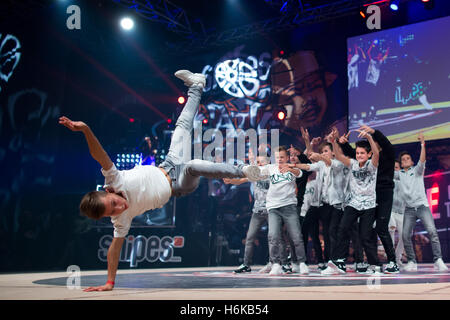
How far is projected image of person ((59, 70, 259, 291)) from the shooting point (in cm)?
283

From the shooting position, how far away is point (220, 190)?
33.1ft

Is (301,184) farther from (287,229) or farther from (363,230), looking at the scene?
(363,230)

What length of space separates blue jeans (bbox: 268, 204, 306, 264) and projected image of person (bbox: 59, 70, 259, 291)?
185 cm

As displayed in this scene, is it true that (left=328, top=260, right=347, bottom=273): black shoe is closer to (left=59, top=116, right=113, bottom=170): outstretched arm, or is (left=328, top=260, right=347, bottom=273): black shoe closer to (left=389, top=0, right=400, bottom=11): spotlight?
(left=59, top=116, right=113, bottom=170): outstretched arm

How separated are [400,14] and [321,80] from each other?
6.40 ft

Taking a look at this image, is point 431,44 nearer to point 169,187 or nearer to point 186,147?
point 186,147

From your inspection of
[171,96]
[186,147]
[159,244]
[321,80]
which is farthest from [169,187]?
[171,96]

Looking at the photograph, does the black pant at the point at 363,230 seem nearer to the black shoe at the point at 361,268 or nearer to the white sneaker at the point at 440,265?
the black shoe at the point at 361,268

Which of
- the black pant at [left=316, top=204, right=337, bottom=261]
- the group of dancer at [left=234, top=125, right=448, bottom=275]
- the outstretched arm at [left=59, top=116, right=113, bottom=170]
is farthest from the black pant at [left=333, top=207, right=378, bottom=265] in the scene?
the outstretched arm at [left=59, top=116, right=113, bottom=170]

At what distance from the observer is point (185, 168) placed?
3336mm

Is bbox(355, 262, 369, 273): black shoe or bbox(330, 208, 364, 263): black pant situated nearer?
bbox(355, 262, 369, 273): black shoe

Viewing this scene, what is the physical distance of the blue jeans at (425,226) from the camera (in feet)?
19.5

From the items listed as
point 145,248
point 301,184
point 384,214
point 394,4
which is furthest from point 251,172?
point 394,4

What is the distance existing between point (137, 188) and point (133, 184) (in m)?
0.04
